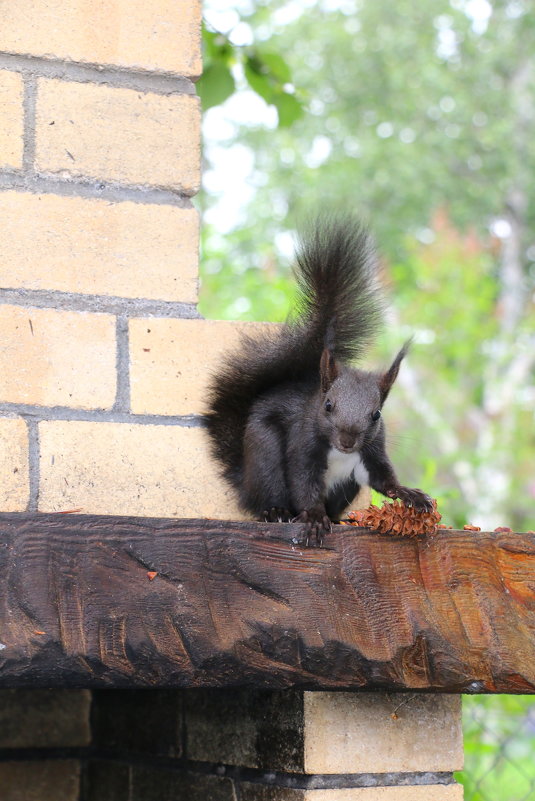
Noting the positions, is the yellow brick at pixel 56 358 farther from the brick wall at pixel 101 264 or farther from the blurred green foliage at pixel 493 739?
the blurred green foliage at pixel 493 739

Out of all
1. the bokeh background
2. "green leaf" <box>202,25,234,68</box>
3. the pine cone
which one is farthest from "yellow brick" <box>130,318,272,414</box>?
the bokeh background

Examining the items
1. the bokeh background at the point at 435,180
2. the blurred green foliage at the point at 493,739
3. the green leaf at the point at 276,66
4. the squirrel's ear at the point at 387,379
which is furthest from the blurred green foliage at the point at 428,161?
the squirrel's ear at the point at 387,379

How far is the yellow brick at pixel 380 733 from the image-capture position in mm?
1062

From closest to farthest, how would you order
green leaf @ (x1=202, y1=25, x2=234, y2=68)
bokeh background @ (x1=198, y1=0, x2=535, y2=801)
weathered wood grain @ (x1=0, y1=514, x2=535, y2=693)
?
weathered wood grain @ (x1=0, y1=514, x2=535, y2=693), green leaf @ (x1=202, y1=25, x2=234, y2=68), bokeh background @ (x1=198, y1=0, x2=535, y2=801)

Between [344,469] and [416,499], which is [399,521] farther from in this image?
[344,469]

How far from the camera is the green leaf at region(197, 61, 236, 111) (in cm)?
193

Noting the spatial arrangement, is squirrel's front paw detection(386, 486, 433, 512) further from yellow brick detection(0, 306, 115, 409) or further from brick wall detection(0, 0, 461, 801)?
yellow brick detection(0, 306, 115, 409)

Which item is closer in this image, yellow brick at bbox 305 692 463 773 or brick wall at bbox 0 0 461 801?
yellow brick at bbox 305 692 463 773

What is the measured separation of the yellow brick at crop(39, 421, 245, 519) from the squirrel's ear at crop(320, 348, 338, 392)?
157mm

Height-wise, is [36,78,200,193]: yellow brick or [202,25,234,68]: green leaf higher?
[202,25,234,68]: green leaf

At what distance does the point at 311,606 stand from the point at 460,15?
1087cm

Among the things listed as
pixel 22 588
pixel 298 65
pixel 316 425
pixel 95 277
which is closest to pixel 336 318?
pixel 316 425

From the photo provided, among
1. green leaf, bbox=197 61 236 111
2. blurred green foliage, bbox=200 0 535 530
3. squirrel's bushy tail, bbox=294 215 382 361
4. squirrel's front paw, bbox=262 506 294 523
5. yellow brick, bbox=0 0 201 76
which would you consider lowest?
squirrel's front paw, bbox=262 506 294 523

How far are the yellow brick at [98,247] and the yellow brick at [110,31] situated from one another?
0.18 m
